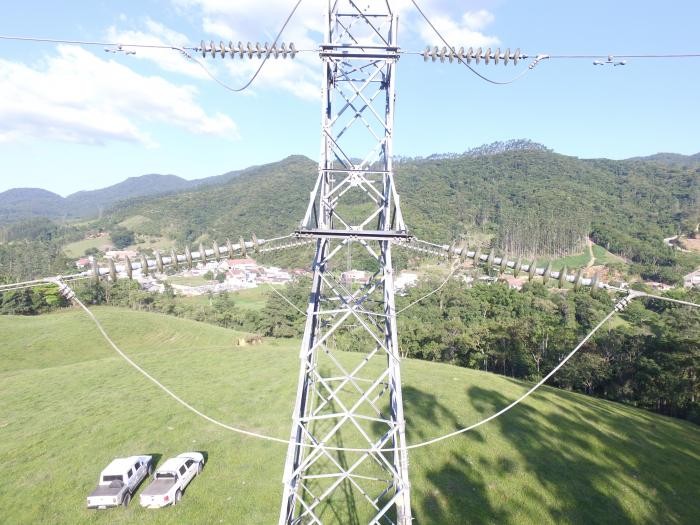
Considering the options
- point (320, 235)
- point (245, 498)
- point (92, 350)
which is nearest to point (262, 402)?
point (245, 498)

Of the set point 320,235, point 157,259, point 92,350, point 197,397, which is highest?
A: point 320,235

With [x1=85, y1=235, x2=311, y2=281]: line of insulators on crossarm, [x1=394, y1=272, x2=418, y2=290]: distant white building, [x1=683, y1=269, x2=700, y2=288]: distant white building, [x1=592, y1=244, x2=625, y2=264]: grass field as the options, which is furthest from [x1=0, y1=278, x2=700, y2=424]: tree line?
[x1=592, y1=244, x2=625, y2=264]: grass field

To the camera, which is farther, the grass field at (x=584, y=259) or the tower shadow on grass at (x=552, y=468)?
the grass field at (x=584, y=259)

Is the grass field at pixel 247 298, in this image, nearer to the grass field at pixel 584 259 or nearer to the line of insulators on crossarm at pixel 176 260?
the grass field at pixel 584 259

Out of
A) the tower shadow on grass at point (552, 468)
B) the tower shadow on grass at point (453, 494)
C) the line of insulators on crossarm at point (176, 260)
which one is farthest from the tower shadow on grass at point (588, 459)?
the line of insulators on crossarm at point (176, 260)

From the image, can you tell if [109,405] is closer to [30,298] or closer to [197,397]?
[197,397]

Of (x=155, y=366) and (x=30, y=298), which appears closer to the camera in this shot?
(x=155, y=366)

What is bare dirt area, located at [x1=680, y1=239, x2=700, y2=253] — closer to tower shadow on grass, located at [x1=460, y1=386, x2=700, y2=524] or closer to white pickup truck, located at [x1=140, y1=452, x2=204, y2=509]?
tower shadow on grass, located at [x1=460, y1=386, x2=700, y2=524]
